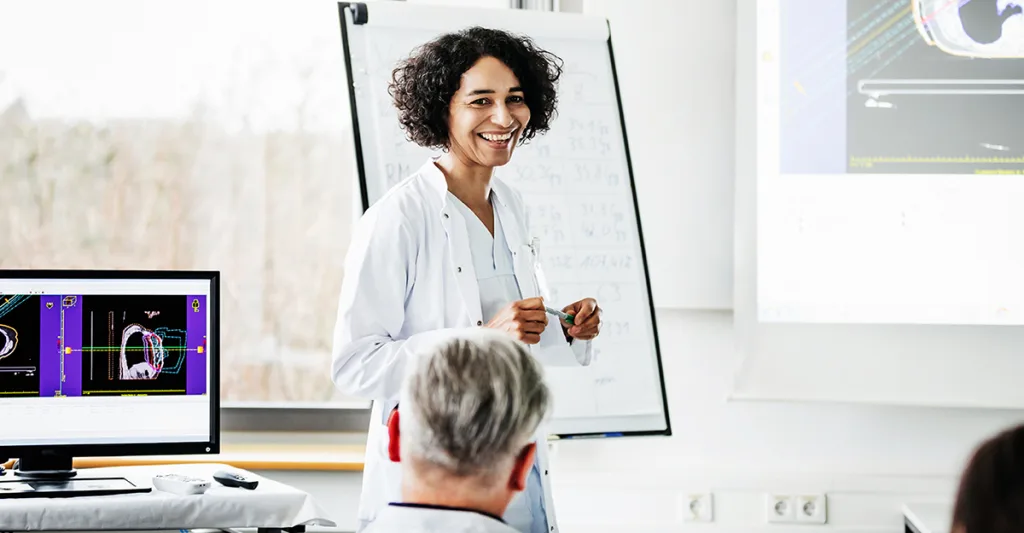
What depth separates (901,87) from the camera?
2.65 m

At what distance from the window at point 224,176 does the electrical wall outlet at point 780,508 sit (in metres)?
1.28


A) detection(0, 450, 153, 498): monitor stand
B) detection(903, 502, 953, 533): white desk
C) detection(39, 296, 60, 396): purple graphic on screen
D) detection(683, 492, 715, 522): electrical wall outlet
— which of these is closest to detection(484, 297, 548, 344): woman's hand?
detection(0, 450, 153, 498): monitor stand

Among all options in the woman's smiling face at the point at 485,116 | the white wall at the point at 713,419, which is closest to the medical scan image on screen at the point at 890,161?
the white wall at the point at 713,419

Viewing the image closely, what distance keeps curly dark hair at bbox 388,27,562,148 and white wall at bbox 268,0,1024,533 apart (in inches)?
30.3

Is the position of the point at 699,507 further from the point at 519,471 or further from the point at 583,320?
the point at 519,471

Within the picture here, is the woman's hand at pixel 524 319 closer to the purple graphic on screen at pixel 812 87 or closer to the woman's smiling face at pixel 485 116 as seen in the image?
the woman's smiling face at pixel 485 116

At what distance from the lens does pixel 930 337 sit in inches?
105

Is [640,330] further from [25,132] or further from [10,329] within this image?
[25,132]

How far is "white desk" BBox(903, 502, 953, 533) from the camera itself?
2504mm

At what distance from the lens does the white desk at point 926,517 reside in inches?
98.6

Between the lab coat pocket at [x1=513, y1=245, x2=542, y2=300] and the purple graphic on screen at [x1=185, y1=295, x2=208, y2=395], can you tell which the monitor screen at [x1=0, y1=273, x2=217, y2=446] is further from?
the lab coat pocket at [x1=513, y1=245, x2=542, y2=300]

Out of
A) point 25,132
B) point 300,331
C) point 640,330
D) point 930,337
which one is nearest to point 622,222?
point 640,330

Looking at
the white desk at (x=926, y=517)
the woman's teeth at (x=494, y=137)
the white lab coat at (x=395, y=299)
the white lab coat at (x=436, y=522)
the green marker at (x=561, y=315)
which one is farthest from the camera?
the white desk at (x=926, y=517)

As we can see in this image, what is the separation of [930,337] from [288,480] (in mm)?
1826
